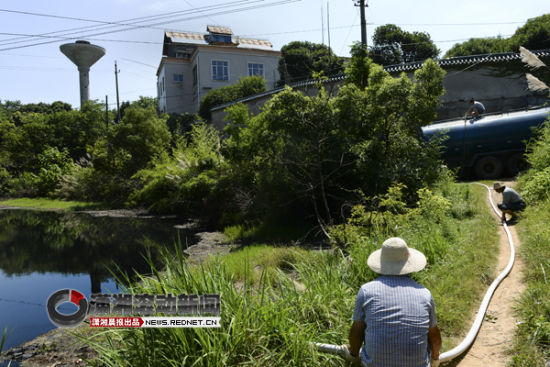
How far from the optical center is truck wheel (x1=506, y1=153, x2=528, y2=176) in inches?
647

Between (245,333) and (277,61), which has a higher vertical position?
(277,61)

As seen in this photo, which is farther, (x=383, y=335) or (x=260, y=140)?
(x=260, y=140)

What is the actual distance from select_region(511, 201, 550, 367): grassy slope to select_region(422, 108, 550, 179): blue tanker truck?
9549 millimetres

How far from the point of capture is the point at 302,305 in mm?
5262

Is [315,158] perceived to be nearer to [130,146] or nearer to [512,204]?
[512,204]

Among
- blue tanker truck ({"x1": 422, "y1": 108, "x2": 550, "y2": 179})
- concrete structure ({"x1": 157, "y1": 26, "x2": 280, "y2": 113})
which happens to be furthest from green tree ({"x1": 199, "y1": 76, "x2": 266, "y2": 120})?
blue tanker truck ({"x1": 422, "y1": 108, "x2": 550, "y2": 179})

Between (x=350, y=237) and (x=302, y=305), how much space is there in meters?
4.16

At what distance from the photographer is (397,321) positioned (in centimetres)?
340

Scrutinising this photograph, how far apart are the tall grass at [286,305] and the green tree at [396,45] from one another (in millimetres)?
32794

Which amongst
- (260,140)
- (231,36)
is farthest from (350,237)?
(231,36)

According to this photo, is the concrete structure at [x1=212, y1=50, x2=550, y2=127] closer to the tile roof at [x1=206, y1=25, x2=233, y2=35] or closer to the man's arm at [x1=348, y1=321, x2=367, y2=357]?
the man's arm at [x1=348, y1=321, x2=367, y2=357]

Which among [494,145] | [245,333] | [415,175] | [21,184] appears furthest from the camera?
[21,184]

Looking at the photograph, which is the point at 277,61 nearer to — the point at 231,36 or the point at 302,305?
the point at 231,36

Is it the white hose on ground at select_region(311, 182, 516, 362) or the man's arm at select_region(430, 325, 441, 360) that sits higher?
the man's arm at select_region(430, 325, 441, 360)
